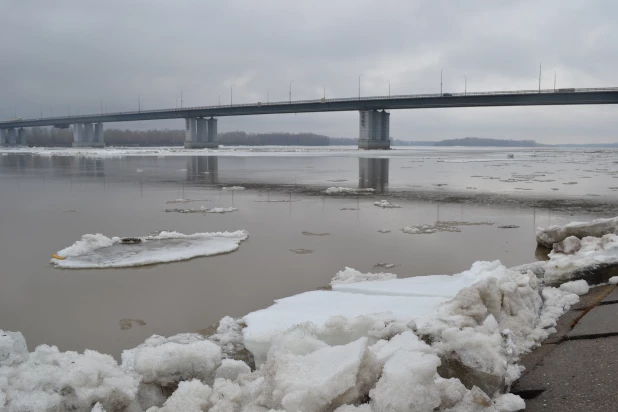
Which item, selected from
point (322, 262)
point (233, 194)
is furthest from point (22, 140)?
point (322, 262)

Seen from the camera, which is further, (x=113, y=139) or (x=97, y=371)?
(x=113, y=139)

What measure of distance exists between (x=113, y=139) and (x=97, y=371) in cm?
19561

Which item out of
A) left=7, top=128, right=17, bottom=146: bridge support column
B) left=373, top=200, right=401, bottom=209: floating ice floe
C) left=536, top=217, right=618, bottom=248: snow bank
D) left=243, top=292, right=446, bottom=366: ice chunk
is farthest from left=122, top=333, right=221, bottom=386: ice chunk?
left=7, top=128, right=17, bottom=146: bridge support column

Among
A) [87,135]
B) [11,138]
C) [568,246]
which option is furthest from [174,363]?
[11,138]

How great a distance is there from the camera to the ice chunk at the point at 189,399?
10.2 feet

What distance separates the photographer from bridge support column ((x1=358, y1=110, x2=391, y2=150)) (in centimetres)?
8825

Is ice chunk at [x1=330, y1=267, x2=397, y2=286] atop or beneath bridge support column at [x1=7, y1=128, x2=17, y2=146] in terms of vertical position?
beneath

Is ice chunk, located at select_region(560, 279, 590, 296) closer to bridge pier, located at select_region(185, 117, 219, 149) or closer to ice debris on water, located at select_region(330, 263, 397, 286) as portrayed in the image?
ice debris on water, located at select_region(330, 263, 397, 286)

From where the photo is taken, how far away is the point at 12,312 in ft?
16.9

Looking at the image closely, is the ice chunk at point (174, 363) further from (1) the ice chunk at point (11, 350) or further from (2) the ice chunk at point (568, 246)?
(2) the ice chunk at point (568, 246)

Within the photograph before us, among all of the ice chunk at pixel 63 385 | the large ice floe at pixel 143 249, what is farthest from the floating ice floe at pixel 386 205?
the ice chunk at pixel 63 385

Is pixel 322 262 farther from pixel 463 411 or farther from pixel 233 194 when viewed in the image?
pixel 233 194

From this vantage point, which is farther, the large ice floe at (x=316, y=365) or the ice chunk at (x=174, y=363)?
the ice chunk at (x=174, y=363)

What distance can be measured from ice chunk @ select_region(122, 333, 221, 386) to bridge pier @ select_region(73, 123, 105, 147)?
5031 inches
